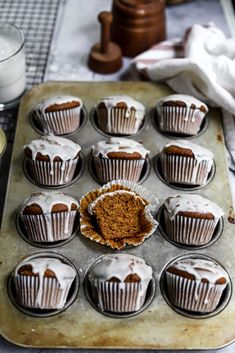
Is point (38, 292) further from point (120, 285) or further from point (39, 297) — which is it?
point (120, 285)

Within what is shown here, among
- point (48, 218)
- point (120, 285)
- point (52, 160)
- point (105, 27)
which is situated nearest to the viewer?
point (120, 285)

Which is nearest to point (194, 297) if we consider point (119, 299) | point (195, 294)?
point (195, 294)

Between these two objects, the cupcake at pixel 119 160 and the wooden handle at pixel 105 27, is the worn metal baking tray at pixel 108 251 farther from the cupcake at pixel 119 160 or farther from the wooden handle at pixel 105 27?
the wooden handle at pixel 105 27

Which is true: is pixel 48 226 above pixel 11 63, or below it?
below

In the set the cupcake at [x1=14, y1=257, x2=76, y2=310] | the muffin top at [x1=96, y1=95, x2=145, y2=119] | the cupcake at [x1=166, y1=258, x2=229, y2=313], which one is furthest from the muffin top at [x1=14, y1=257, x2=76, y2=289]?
the muffin top at [x1=96, y1=95, x2=145, y2=119]

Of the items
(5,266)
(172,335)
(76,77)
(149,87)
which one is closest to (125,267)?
(172,335)

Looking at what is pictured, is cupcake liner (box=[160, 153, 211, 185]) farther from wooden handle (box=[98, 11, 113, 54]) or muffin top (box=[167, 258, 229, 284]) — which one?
wooden handle (box=[98, 11, 113, 54])

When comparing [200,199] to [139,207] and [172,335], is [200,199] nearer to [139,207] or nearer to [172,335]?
[139,207]

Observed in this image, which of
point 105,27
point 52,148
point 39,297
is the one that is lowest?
point 39,297
